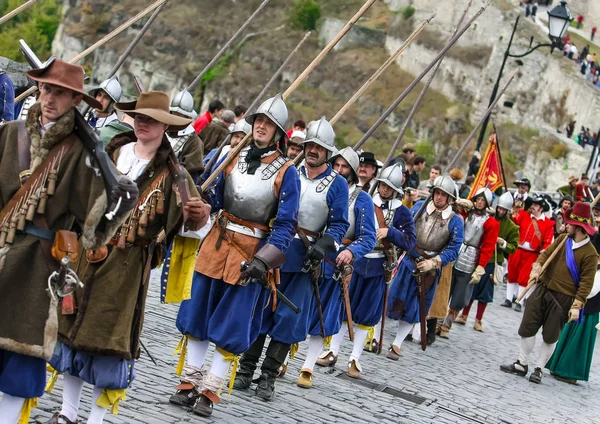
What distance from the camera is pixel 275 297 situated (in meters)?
8.11

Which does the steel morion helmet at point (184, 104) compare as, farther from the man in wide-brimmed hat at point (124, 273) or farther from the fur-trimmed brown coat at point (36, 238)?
the fur-trimmed brown coat at point (36, 238)

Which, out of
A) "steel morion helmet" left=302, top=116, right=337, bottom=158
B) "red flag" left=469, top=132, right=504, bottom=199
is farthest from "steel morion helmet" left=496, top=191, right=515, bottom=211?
"steel morion helmet" left=302, top=116, right=337, bottom=158

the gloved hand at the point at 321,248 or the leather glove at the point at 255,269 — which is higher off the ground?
the gloved hand at the point at 321,248

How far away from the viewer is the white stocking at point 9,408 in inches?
209

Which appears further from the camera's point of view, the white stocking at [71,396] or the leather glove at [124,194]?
the white stocking at [71,396]

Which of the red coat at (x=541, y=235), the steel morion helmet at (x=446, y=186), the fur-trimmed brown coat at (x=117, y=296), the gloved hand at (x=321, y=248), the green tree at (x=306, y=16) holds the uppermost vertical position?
the green tree at (x=306, y=16)

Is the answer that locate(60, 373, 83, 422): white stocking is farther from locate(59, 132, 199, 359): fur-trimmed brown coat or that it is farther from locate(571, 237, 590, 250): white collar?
locate(571, 237, 590, 250): white collar

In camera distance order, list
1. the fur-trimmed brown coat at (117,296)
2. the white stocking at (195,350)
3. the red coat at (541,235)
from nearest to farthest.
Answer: the fur-trimmed brown coat at (117,296), the white stocking at (195,350), the red coat at (541,235)

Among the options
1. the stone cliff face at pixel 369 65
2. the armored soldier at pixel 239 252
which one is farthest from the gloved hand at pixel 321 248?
the stone cliff face at pixel 369 65

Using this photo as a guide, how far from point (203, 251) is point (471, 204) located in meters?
7.34

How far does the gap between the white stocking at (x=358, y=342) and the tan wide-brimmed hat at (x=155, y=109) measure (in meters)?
4.38

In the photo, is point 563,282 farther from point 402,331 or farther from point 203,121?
point 203,121

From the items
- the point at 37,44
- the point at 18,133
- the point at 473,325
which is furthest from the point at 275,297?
the point at 37,44

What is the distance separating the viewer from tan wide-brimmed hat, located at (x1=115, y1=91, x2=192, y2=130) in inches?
247
